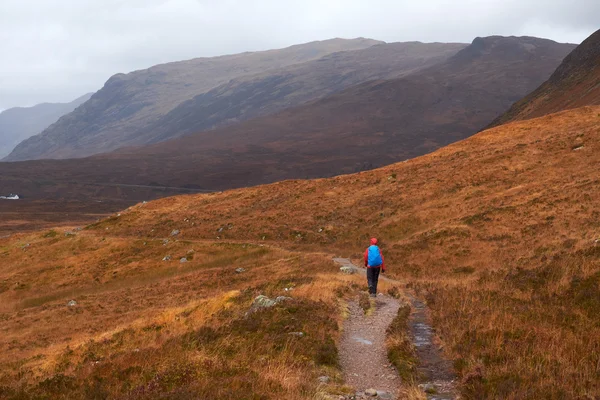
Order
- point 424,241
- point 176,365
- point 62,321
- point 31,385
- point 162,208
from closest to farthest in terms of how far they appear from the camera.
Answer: point 176,365, point 31,385, point 62,321, point 424,241, point 162,208

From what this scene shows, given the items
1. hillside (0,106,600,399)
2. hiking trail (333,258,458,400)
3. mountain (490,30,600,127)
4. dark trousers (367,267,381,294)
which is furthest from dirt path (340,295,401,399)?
mountain (490,30,600,127)

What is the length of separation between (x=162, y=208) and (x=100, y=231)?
8968 millimetres

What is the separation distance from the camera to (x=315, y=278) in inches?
940

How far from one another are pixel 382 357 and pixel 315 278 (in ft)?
39.0

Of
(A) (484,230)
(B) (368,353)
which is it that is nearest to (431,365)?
(B) (368,353)

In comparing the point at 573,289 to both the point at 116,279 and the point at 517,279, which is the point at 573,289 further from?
the point at 116,279

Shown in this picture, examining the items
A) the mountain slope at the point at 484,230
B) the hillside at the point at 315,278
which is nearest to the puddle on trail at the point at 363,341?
the hillside at the point at 315,278

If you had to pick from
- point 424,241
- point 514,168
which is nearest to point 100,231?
point 424,241

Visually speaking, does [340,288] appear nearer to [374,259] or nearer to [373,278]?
[373,278]

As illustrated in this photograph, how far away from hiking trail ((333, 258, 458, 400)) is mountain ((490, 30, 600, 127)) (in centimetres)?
7409

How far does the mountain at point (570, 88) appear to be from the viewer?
3575 inches

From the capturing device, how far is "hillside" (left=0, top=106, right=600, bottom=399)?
33.4 ft

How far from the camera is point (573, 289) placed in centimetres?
1403

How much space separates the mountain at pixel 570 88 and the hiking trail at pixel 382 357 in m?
74.1
